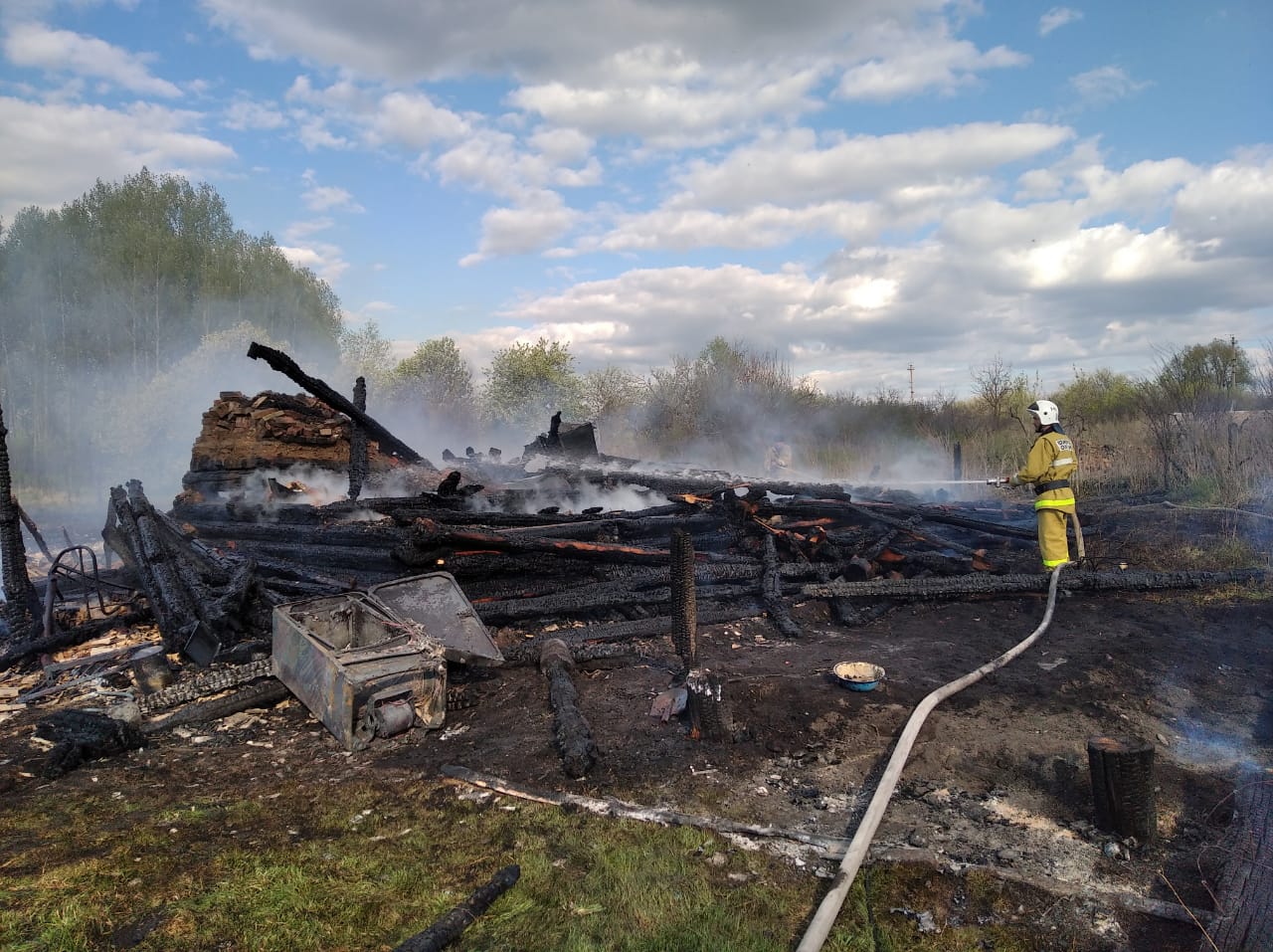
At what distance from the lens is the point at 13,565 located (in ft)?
26.0

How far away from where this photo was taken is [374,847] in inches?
153

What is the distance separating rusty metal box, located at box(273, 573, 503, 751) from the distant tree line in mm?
17191

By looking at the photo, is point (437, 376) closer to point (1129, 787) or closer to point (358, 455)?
point (358, 455)

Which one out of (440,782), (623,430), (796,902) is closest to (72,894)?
(440,782)

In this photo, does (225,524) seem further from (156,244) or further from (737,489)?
(156,244)

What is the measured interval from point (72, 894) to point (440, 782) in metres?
1.94

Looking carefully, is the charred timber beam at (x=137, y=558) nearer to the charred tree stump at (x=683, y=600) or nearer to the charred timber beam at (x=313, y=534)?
the charred timber beam at (x=313, y=534)

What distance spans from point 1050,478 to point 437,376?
39.5 metres

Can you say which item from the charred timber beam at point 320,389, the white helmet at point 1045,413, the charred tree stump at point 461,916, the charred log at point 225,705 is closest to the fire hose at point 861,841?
the charred tree stump at point 461,916

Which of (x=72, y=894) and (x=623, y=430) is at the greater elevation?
(x=623, y=430)

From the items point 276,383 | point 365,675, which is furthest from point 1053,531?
point 276,383

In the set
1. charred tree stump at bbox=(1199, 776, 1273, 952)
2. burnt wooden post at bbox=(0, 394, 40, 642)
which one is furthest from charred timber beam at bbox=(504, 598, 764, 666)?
burnt wooden post at bbox=(0, 394, 40, 642)

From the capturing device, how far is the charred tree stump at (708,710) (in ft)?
16.7

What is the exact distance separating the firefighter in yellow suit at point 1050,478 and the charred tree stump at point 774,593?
318 cm
